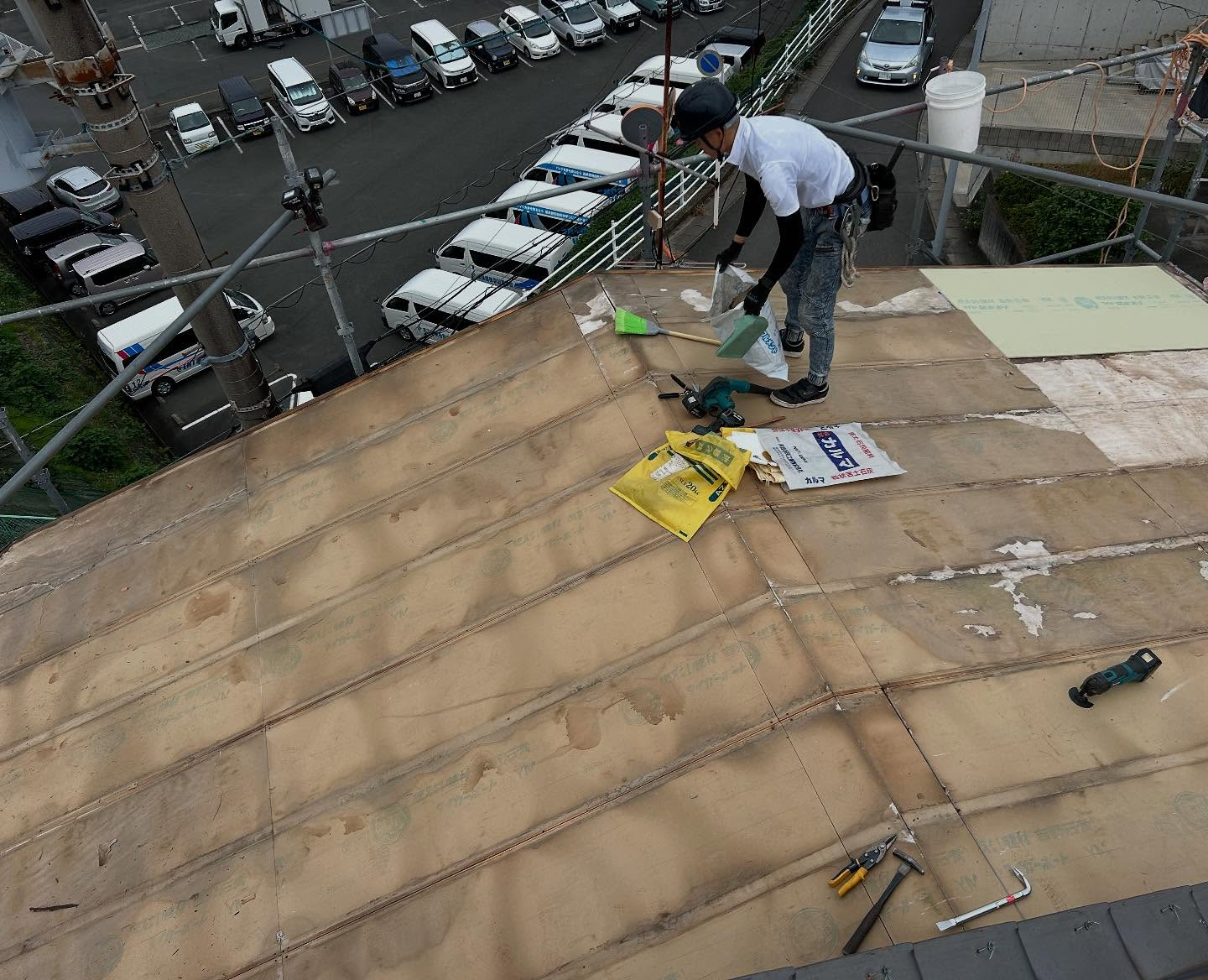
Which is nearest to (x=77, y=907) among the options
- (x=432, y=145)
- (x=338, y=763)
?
(x=338, y=763)

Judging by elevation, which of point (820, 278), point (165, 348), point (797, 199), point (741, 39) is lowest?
point (165, 348)

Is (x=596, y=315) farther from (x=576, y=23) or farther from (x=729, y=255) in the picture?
(x=576, y=23)

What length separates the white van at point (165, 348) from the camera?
15.2m

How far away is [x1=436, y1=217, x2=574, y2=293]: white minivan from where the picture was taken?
15.8 meters

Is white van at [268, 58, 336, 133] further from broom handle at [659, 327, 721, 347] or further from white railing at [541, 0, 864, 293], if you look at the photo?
broom handle at [659, 327, 721, 347]

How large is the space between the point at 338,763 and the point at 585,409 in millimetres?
2611

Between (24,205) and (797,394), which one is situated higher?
(797,394)

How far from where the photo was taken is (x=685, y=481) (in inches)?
183

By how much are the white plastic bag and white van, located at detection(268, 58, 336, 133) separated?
2171cm

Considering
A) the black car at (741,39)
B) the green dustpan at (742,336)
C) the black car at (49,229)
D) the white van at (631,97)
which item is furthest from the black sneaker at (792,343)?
the black car at (49,229)

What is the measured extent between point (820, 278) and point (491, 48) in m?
23.8

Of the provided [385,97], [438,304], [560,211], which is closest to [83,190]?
[385,97]

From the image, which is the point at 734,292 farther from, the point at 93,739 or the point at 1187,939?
the point at 93,739

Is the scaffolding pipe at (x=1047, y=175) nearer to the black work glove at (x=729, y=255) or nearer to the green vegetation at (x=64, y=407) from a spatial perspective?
the black work glove at (x=729, y=255)
